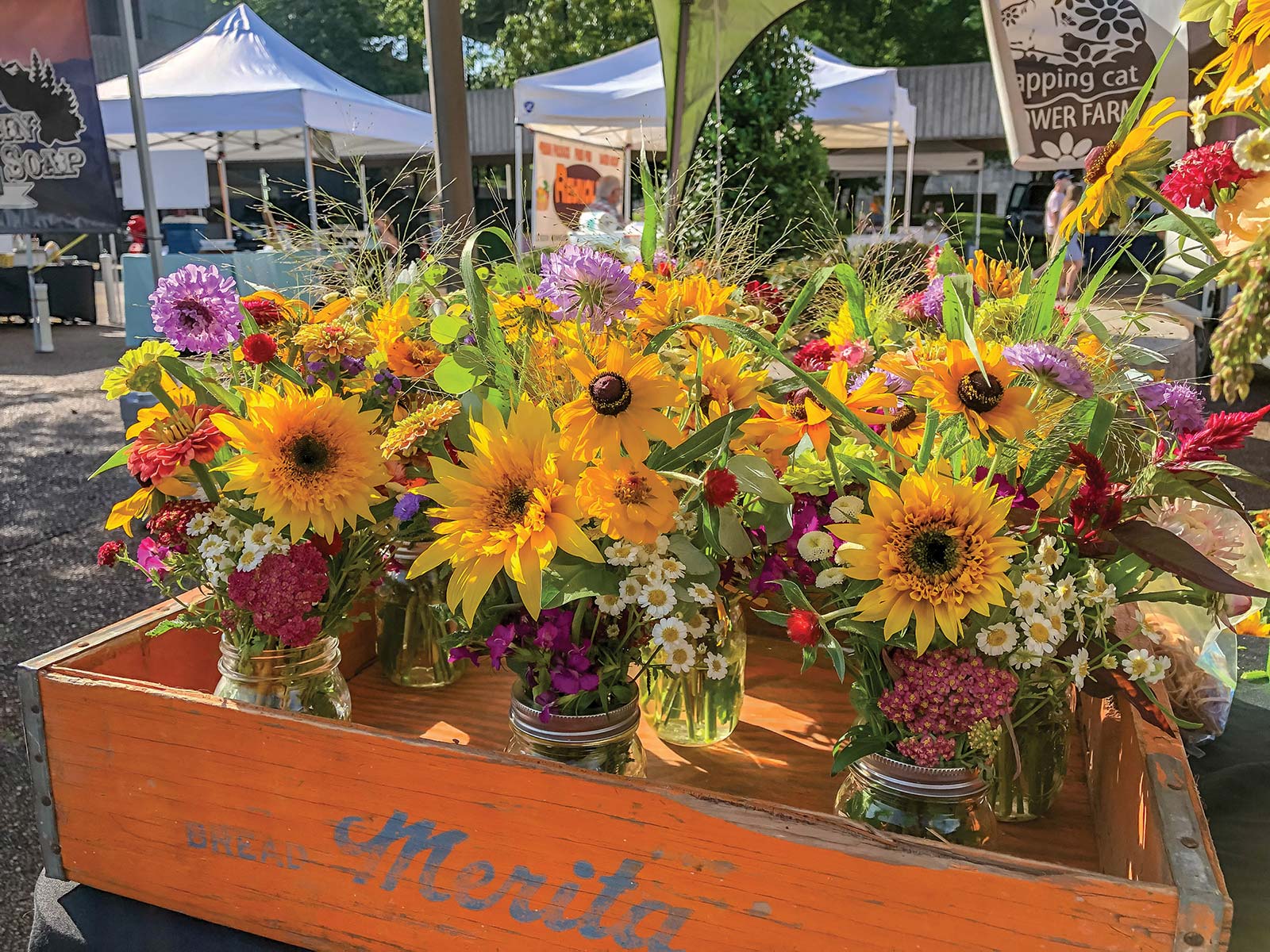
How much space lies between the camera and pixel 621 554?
70cm

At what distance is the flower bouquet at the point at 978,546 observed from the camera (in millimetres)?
606

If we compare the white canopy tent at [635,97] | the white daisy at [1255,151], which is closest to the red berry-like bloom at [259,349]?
the white daisy at [1255,151]

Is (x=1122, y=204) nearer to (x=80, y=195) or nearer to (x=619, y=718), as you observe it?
(x=619, y=718)

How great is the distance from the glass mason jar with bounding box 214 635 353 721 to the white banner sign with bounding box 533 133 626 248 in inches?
152

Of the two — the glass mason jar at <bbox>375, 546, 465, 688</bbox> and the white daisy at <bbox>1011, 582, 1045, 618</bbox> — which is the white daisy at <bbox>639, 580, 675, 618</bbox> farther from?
the glass mason jar at <bbox>375, 546, 465, 688</bbox>

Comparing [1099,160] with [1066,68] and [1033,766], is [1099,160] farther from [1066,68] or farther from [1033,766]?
[1066,68]

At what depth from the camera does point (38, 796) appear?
0.86 m

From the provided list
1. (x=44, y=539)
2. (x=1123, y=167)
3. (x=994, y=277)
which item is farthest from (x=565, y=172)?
(x=1123, y=167)

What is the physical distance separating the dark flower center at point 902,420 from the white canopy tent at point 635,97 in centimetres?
512

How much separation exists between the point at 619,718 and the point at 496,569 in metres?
0.22

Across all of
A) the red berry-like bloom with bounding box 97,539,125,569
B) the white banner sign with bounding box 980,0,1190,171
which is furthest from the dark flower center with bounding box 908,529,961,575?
the white banner sign with bounding box 980,0,1190,171

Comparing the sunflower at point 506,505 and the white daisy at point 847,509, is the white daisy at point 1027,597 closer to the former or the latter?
the white daisy at point 847,509

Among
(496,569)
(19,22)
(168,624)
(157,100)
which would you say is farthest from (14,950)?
(157,100)

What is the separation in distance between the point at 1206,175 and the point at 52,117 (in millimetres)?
4422
